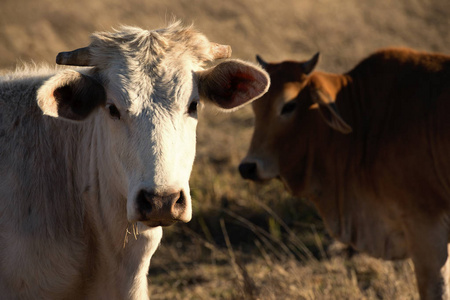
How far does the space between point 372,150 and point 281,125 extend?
83 cm

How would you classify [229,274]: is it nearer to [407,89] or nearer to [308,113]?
[308,113]

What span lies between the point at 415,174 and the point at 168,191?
2.50m

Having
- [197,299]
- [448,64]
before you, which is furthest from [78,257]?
[448,64]

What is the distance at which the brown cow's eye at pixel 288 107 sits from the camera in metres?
5.68

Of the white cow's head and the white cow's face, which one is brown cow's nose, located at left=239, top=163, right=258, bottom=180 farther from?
the white cow's face

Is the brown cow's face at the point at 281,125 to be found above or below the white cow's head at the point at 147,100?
below

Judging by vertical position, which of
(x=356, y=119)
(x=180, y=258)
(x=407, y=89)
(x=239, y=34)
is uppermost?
(x=407, y=89)

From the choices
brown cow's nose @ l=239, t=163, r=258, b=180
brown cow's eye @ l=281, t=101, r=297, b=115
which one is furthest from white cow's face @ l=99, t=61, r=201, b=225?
brown cow's eye @ l=281, t=101, r=297, b=115

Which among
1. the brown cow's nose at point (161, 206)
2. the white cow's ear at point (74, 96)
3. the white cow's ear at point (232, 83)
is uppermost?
the white cow's ear at point (232, 83)

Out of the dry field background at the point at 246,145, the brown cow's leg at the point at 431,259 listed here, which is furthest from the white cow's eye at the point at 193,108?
the brown cow's leg at the point at 431,259

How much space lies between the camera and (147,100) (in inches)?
139

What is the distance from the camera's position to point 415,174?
5.02 m

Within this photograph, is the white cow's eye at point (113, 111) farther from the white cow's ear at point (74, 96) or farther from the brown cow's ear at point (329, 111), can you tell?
the brown cow's ear at point (329, 111)

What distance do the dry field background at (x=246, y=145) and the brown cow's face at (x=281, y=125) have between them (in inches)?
23.2
